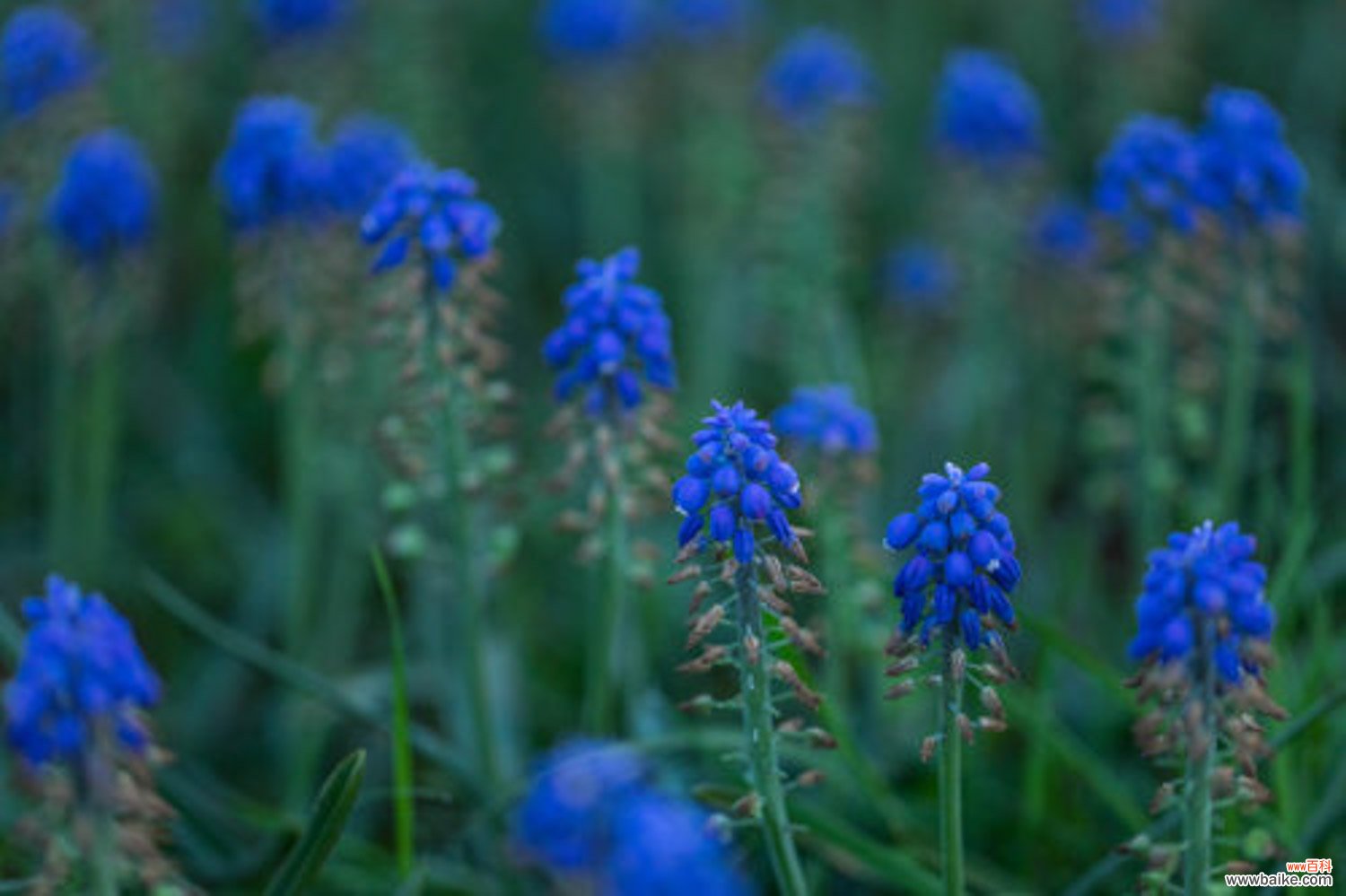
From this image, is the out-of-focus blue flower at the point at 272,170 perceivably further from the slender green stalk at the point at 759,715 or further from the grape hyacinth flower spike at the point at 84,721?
the slender green stalk at the point at 759,715

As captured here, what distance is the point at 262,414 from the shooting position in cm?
902

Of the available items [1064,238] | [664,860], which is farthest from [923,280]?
[664,860]

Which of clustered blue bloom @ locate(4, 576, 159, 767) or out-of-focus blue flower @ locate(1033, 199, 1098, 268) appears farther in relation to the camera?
out-of-focus blue flower @ locate(1033, 199, 1098, 268)

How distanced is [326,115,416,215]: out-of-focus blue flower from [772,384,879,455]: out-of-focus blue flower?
5.92ft

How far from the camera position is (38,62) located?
6.67 metres

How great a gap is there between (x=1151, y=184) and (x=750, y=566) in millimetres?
2768

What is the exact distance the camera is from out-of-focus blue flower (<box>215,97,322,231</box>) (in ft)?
19.8

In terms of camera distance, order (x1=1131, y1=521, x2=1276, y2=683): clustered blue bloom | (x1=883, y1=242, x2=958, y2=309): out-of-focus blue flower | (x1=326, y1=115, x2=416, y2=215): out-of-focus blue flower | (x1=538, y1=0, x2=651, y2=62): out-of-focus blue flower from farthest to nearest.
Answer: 1. (x1=538, y1=0, x2=651, y2=62): out-of-focus blue flower
2. (x1=883, y1=242, x2=958, y2=309): out-of-focus blue flower
3. (x1=326, y1=115, x2=416, y2=215): out-of-focus blue flower
4. (x1=1131, y1=521, x2=1276, y2=683): clustered blue bloom

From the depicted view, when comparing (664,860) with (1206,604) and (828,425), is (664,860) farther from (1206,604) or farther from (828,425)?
(828,425)

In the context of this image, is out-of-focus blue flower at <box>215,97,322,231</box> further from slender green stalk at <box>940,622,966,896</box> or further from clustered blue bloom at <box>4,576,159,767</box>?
slender green stalk at <box>940,622,966,896</box>

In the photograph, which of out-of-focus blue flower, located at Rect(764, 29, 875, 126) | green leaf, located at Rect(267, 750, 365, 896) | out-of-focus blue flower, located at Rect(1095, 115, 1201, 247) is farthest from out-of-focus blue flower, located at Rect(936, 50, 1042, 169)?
green leaf, located at Rect(267, 750, 365, 896)

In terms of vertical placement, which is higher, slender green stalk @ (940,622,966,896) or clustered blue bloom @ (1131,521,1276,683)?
clustered blue bloom @ (1131,521,1276,683)

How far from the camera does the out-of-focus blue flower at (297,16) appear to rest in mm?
8258

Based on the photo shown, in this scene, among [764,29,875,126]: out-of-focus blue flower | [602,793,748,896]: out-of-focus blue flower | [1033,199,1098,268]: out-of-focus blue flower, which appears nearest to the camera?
[602,793,748,896]: out-of-focus blue flower
